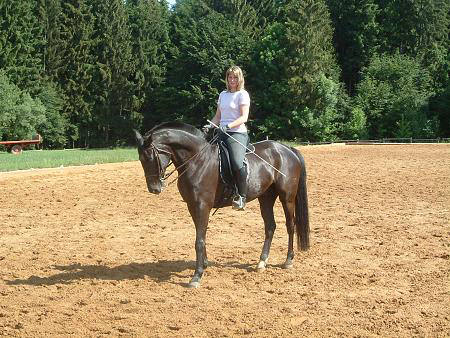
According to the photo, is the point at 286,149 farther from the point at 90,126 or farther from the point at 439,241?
the point at 90,126

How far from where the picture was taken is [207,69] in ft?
190

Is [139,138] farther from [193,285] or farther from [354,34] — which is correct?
[354,34]

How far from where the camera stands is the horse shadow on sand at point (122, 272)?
7910mm

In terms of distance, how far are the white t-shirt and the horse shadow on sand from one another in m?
2.31

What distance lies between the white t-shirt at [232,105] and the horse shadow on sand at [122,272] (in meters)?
2.31

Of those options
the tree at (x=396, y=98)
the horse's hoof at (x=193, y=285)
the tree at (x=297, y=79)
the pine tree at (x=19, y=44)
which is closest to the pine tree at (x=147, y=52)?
the pine tree at (x=19, y=44)

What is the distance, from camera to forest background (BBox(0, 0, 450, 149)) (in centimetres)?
5459

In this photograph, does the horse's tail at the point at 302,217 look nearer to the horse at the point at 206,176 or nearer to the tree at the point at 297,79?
the horse at the point at 206,176

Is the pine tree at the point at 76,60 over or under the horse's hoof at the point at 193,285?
over

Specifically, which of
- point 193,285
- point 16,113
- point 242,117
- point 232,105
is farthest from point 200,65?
point 193,285

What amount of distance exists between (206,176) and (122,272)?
2.00m

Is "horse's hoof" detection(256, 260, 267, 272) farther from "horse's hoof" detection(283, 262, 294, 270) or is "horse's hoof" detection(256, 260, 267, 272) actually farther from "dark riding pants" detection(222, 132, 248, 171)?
"dark riding pants" detection(222, 132, 248, 171)

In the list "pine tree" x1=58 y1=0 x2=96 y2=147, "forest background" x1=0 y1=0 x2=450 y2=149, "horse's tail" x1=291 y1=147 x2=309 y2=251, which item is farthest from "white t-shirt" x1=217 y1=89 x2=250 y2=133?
"pine tree" x1=58 y1=0 x2=96 y2=147

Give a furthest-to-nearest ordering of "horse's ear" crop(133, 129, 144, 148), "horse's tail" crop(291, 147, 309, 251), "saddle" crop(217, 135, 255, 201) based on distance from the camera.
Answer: "horse's tail" crop(291, 147, 309, 251) < "saddle" crop(217, 135, 255, 201) < "horse's ear" crop(133, 129, 144, 148)
